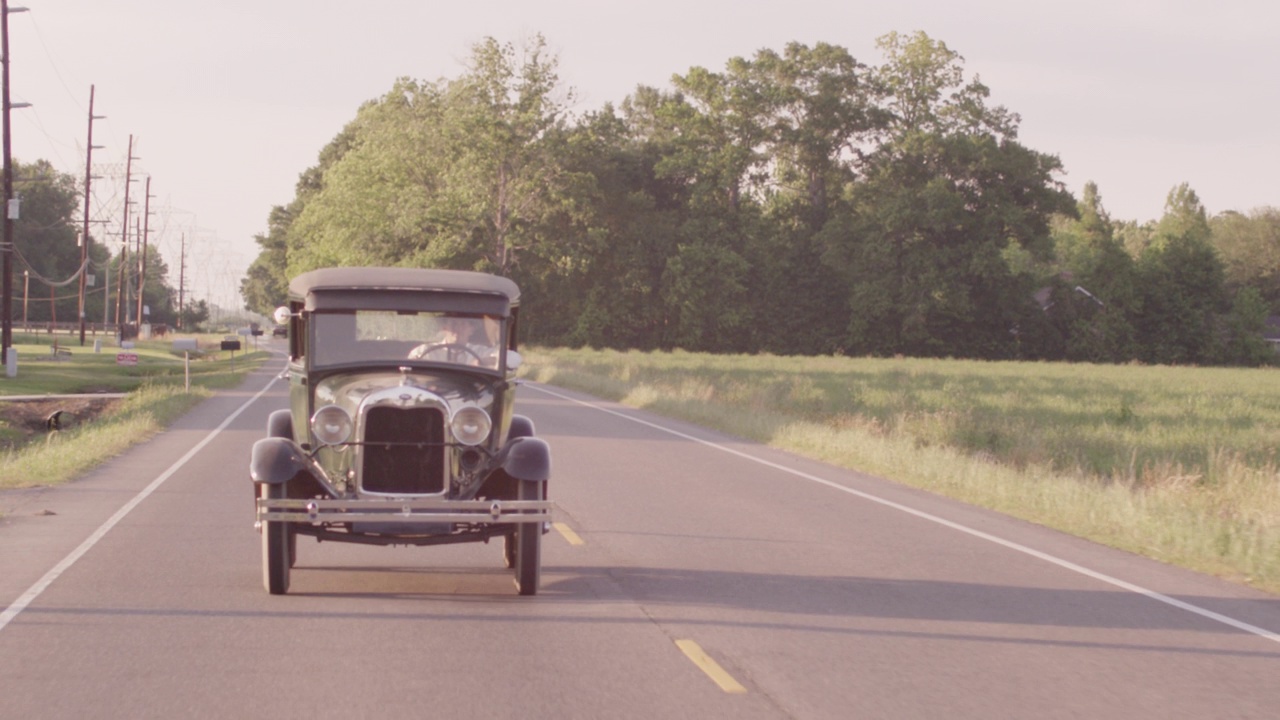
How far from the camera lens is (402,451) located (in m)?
9.16

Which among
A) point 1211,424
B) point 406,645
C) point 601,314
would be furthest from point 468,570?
point 601,314

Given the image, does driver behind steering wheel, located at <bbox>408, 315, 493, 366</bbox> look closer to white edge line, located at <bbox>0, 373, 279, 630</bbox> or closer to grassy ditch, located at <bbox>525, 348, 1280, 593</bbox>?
white edge line, located at <bbox>0, 373, 279, 630</bbox>

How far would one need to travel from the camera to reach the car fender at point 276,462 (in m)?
8.88

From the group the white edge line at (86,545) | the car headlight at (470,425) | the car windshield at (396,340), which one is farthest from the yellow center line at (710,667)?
the white edge line at (86,545)

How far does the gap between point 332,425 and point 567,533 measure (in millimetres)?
3242

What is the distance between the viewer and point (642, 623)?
8211 millimetres

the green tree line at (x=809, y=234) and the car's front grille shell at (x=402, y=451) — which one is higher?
the green tree line at (x=809, y=234)

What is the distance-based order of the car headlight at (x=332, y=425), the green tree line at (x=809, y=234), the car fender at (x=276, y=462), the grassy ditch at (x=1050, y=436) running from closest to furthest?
the car fender at (x=276, y=462) < the car headlight at (x=332, y=425) < the grassy ditch at (x=1050, y=436) < the green tree line at (x=809, y=234)

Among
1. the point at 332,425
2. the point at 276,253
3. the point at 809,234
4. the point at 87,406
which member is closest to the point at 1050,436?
the point at 332,425

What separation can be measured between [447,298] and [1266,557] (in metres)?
6.99

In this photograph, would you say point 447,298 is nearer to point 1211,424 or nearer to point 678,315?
point 1211,424

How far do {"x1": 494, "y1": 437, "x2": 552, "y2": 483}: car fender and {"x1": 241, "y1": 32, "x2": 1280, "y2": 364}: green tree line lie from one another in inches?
2406

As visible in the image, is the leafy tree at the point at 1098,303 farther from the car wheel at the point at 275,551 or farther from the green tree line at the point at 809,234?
the car wheel at the point at 275,551

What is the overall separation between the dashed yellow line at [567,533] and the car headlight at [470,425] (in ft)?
7.96
